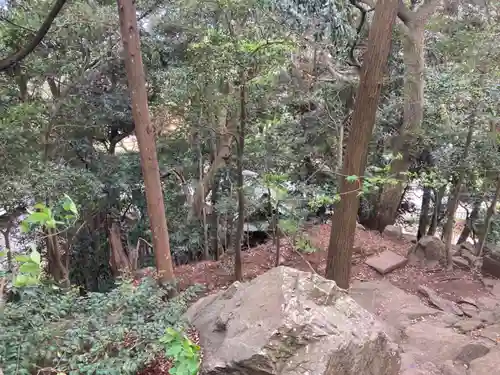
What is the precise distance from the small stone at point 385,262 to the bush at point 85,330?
443 cm

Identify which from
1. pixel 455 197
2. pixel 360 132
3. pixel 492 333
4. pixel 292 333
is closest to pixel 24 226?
pixel 292 333

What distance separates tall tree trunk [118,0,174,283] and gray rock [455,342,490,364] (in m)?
2.93

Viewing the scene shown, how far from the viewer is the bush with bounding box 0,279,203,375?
2520 millimetres

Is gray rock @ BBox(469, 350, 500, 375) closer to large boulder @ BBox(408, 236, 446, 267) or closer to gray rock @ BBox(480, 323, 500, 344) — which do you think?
gray rock @ BBox(480, 323, 500, 344)

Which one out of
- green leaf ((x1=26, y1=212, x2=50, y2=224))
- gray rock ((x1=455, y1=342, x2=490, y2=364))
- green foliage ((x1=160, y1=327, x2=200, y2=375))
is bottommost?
gray rock ((x1=455, y1=342, x2=490, y2=364))

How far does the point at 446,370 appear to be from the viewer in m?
3.62

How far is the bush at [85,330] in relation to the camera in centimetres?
252

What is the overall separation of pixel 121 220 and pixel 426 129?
6.30 meters

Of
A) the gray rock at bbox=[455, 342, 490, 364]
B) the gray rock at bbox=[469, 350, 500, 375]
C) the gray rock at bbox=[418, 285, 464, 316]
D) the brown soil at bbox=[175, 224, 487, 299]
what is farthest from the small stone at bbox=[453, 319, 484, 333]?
the brown soil at bbox=[175, 224, 487, 299]

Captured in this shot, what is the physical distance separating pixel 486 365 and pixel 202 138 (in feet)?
18.4

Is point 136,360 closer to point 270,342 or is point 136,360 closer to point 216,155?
point 270,342

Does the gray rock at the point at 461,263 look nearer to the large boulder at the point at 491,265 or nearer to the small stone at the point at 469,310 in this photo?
the large boulder at the point at 491,265

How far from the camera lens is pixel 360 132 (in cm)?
439

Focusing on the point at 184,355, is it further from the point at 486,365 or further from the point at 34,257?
the point at 486,365
